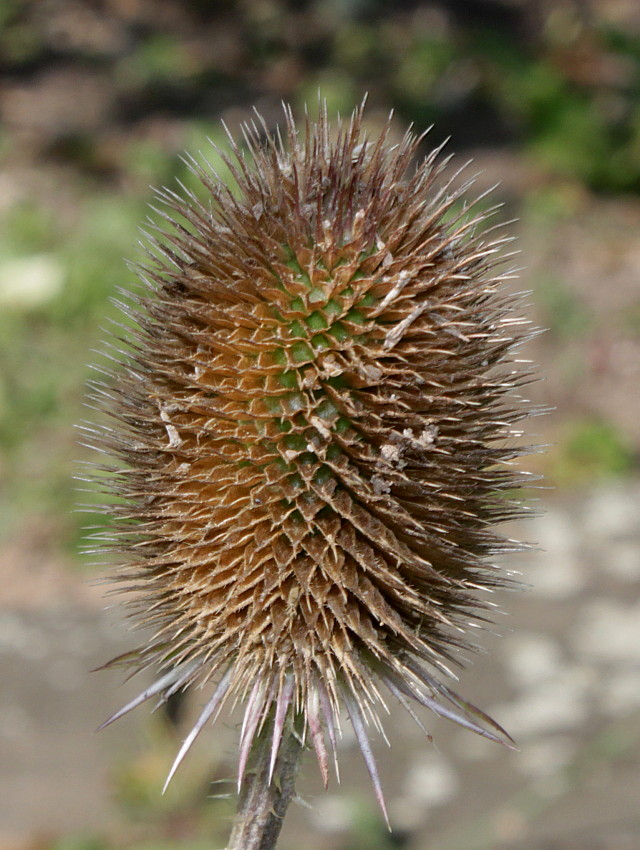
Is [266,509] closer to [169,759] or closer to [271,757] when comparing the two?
[271,757]

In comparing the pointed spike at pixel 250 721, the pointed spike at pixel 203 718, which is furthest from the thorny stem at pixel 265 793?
the pointed spike at pixel 203 718

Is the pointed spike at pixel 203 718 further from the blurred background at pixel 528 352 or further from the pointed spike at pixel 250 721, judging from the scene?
the blurred background at pixel 528 352

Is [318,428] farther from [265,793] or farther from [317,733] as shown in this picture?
[265,793]

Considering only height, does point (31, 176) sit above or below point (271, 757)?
above

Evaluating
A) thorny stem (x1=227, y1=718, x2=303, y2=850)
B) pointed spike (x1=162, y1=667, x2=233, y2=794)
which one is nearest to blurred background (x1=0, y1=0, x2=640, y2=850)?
thorny stem (x1=227, y1=718, x2=303, y2=850)

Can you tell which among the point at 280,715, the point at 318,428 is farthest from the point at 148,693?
the point at 318,428

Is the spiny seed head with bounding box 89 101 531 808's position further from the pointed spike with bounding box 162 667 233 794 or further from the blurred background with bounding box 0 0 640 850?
the blurred background with bounding box 0 0 640 850

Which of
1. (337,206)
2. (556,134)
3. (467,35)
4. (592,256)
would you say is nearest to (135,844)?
(337,206)
